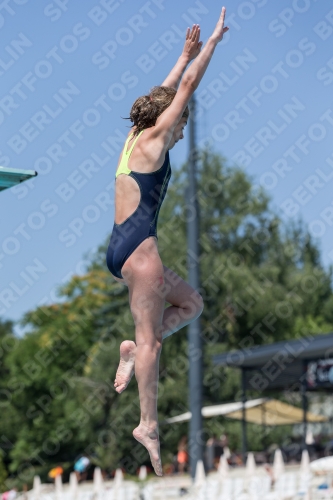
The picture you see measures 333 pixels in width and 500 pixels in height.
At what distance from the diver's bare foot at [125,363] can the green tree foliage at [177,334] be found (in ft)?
102

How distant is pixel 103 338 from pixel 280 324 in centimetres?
797

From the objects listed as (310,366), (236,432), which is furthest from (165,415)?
(310,366)

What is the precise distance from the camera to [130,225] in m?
4.57

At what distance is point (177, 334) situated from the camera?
120 ft

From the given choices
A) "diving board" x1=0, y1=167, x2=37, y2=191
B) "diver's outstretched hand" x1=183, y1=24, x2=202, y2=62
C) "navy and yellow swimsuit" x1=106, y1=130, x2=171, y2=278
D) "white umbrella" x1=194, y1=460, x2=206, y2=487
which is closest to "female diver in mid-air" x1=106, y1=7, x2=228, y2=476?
"navy and yellow swimsuit" x1=106, y1=130, x2=171, y2=278

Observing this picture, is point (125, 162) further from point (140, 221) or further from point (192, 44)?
point (192, 44)

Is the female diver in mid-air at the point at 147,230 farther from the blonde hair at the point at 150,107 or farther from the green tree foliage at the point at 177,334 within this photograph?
the green tree foliage at the point at 177,334

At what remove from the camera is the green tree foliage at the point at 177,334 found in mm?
36844

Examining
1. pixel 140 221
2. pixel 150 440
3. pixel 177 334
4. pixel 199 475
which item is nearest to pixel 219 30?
pixel 140 221

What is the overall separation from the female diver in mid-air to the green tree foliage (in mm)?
31131

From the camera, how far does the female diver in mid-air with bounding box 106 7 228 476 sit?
448 cm

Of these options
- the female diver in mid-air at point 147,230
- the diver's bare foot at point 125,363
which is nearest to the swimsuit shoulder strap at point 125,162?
the female diver in mid-air at point 147,230

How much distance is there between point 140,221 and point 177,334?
32.3 metres

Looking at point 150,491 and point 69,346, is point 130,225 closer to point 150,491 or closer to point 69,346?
point 150,491
